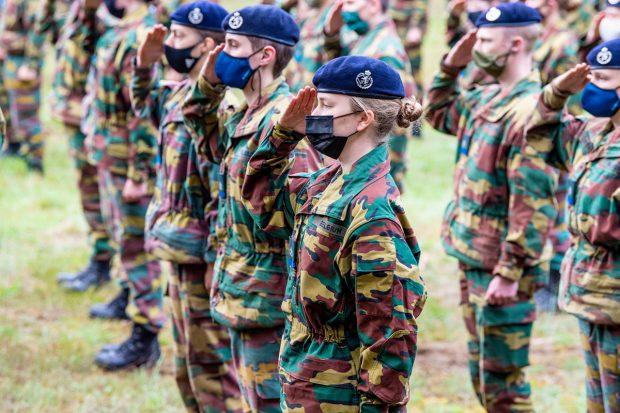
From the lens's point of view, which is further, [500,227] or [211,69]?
[500,227]

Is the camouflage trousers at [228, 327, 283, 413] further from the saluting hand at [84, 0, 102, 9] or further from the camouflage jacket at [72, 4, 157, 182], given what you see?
the saluting hand at [84, 0, 102, 9]

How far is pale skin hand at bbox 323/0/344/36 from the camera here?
674 centimetres

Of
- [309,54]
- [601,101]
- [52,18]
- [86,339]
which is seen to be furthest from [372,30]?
[52,18]

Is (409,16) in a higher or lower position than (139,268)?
lower

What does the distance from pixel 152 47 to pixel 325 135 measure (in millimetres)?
2406

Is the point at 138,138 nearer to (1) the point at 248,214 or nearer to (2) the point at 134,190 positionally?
(2) the point at 134,190

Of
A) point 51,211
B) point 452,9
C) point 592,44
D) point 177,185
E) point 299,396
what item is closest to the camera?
point 299,396

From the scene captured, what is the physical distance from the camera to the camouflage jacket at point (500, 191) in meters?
5.03

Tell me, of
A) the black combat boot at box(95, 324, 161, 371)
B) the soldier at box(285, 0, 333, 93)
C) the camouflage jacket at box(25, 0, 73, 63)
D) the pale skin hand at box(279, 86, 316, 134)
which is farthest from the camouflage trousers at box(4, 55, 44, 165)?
the pale skin hand at box(279, 86, 316, 134)

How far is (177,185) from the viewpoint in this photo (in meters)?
5.19

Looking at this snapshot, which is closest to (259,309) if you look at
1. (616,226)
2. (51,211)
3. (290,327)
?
(290,327)

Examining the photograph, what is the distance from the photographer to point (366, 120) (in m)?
3.46

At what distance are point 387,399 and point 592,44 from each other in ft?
11.5

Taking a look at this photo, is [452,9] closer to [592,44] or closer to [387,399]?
[592,44]
